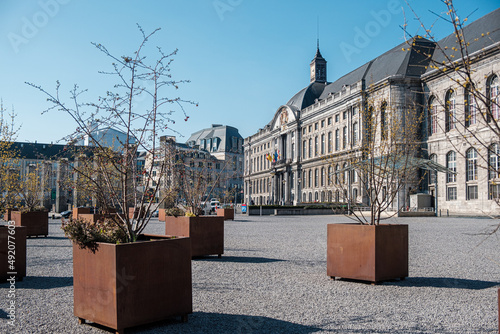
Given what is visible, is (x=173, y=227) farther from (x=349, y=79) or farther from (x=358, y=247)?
(x=349, y=79)

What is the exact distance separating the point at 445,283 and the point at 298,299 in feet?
9.27

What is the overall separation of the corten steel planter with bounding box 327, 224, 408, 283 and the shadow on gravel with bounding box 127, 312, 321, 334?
112 inches

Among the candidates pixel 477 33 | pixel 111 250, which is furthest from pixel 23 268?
pixel 477 33

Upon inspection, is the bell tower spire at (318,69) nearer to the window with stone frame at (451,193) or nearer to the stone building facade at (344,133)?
the stone building facade at (344,133)

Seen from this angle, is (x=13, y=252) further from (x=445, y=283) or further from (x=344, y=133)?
(x=344, y=133)

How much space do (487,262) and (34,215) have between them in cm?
1438

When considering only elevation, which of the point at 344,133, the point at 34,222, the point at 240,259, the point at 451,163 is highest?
the point at 344,133

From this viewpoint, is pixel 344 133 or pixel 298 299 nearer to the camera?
pixel 298 299

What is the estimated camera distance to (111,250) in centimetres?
493

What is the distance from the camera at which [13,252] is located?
26.8ft

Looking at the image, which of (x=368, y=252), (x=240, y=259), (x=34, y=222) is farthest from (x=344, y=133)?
(x=368, y=252)

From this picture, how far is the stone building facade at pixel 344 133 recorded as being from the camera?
142 feet

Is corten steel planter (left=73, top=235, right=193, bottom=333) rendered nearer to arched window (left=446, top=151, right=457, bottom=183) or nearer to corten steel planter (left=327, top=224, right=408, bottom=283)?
corten steel planter (left=327, top=224, right=408, bottom=283)

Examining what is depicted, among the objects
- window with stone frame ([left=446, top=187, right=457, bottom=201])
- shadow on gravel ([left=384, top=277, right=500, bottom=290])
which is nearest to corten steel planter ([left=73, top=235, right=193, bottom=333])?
shadow on gravel ([left=384, top=277, right=500, bottom=290])
